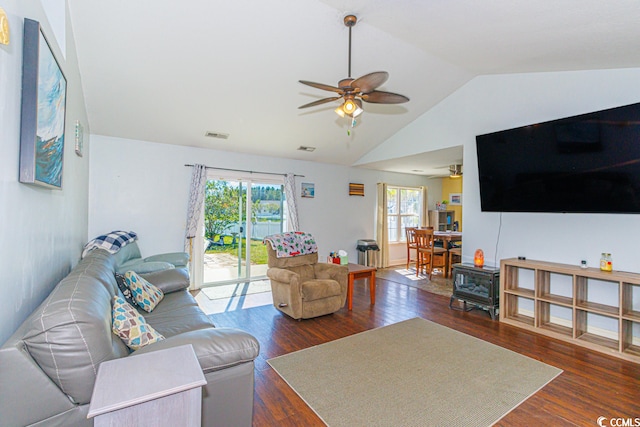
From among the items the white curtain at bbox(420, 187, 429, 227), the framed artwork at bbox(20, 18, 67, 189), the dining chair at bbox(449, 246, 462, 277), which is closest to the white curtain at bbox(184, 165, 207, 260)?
the framed artwork at bbox(20, 18, 67, 189)

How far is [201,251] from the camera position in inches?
202

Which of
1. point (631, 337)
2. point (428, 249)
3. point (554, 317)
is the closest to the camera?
point (631, 337)

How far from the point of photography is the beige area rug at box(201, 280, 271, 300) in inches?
187

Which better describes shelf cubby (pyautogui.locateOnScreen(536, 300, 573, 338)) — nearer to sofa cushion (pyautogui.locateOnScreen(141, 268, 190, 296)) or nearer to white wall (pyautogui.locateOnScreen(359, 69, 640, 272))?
white wall (pyautogui.locateOnScreen(359, 69, 640, 272))

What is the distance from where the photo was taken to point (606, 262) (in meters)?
3.04

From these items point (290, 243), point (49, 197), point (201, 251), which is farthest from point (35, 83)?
point (201, 251)

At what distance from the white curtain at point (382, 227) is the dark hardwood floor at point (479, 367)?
2274 mm

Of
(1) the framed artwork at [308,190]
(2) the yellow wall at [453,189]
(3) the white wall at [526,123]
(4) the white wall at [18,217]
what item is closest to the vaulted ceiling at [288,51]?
(3) the white wall at [526,123]

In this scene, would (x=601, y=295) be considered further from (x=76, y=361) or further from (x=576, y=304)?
(x=76, y=361)

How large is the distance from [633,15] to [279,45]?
2737 mm

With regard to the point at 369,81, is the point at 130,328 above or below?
below

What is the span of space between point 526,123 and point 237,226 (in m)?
4.61

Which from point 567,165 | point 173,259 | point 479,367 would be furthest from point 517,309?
point 173,259

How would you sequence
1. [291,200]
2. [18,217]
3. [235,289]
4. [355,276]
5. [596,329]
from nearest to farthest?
[18,217]
[596,329]
[355,276]
[235,289]
[291,200]
